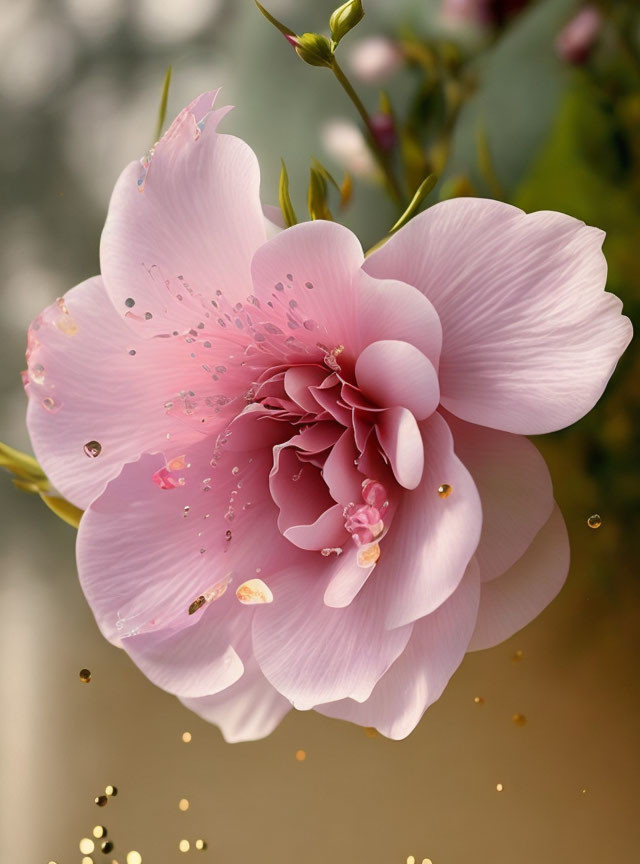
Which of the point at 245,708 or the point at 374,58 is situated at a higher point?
the point at 374,58

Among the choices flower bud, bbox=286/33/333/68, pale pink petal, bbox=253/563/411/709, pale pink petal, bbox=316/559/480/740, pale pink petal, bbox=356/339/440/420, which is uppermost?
flower bud, bbox=286/33/333/68

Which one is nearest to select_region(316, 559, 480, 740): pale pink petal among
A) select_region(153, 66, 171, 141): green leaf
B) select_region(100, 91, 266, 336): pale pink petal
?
select_region(100, 91, 266, 336): pale pink petal

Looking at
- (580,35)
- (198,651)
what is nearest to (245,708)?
(198,651)

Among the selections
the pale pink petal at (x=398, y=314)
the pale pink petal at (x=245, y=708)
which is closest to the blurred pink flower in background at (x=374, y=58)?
the pale pink petal at (x=398, y=314)

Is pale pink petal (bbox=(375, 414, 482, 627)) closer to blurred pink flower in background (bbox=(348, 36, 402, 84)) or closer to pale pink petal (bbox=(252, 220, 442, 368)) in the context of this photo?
pale pink petal (bbox=(252, 220, 442, 368))

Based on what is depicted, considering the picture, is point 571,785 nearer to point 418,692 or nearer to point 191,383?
point 418,692

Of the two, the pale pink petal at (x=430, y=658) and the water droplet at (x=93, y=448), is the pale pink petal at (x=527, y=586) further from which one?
the water droplet at (x=93, y=448)

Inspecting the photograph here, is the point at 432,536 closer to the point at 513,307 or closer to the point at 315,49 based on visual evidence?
the point at 513,307
